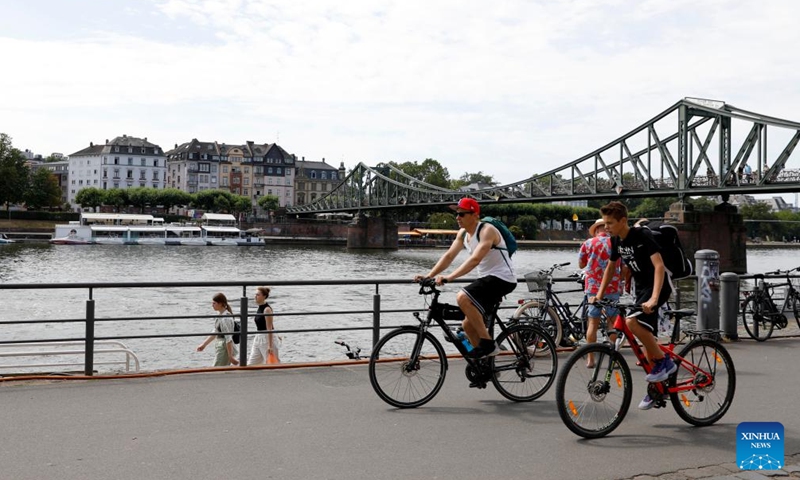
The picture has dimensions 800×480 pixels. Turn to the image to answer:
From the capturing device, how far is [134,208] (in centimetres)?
13012

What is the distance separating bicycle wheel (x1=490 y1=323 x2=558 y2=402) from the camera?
6.77m

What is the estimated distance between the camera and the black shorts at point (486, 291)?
6488 mm

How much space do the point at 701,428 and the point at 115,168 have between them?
151m

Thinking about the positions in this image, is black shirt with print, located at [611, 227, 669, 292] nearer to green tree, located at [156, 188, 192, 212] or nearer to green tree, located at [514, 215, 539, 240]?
green tree, located at [514, 215, 539, 240]

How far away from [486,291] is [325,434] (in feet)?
5.45

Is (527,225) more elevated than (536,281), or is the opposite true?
(527,225)

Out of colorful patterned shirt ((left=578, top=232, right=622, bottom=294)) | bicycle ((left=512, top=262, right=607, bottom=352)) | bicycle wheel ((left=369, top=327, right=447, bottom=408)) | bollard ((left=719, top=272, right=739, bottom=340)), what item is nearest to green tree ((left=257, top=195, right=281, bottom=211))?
bollard ((left=719, top=272, right=739, bottom=340))

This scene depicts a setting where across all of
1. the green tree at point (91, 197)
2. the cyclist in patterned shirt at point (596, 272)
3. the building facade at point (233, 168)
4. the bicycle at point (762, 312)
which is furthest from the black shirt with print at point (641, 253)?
the building facade at point (233, 168)

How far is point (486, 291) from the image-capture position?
654cm

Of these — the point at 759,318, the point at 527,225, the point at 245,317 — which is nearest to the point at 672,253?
the point at 245,317

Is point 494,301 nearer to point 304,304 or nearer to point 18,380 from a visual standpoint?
point 18,380

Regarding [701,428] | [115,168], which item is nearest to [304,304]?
[701,428]

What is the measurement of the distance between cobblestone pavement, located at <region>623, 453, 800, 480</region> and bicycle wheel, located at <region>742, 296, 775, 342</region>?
6.20m

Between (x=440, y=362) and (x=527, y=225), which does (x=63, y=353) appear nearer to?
(x=440, y=362)
